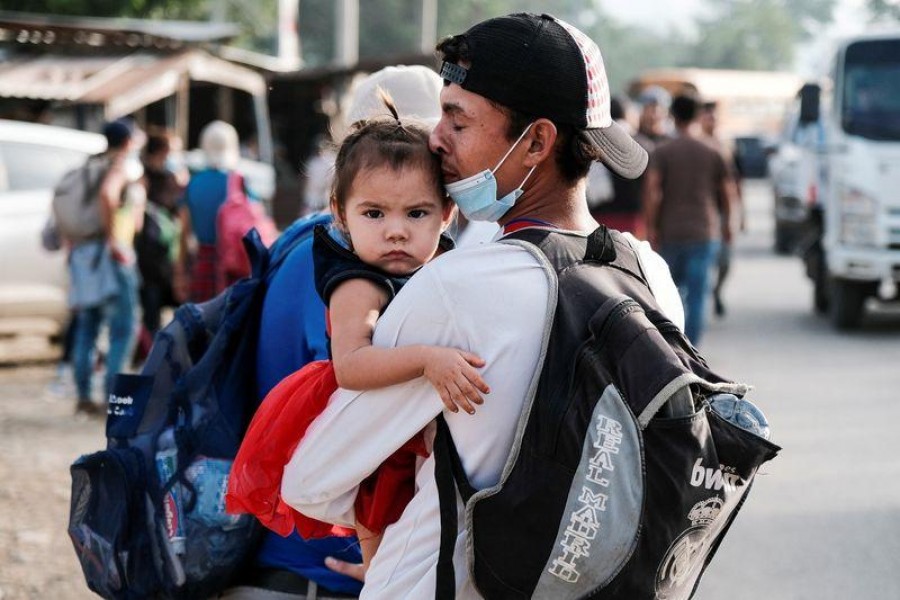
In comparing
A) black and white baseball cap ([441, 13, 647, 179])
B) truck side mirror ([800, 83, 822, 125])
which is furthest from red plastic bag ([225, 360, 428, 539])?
truck side mirror ([800, 83, 822, 125])

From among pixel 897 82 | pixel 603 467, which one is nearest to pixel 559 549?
pixel 603 467

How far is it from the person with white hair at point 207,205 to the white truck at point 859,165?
5.42 meters

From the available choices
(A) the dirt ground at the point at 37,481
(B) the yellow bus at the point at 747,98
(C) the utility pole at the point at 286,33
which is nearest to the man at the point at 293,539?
(A) the dirt ground at the point at 37,481

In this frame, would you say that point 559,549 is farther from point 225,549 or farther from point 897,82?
point 897,82

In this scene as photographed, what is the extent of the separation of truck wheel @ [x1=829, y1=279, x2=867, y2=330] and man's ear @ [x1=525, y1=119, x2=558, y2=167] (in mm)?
10854

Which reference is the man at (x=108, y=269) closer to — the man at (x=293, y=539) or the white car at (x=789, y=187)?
the man at (x=293, y=539)

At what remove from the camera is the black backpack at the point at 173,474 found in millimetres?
2578

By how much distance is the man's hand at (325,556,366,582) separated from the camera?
2578mm

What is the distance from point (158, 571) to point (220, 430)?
28 cm

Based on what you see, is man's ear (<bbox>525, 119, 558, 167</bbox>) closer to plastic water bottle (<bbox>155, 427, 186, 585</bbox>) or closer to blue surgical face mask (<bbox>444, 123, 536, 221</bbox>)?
blue surgical face mask (<bbox>444, 123, 536, 221</bbox>)

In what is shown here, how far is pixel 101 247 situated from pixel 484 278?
7.14 metres

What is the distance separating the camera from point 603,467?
6.18 ft

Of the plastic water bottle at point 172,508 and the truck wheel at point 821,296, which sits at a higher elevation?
the plastic water bottle at point 172,508

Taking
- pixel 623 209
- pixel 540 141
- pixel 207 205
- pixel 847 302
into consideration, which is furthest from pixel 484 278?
pixel 847 302
